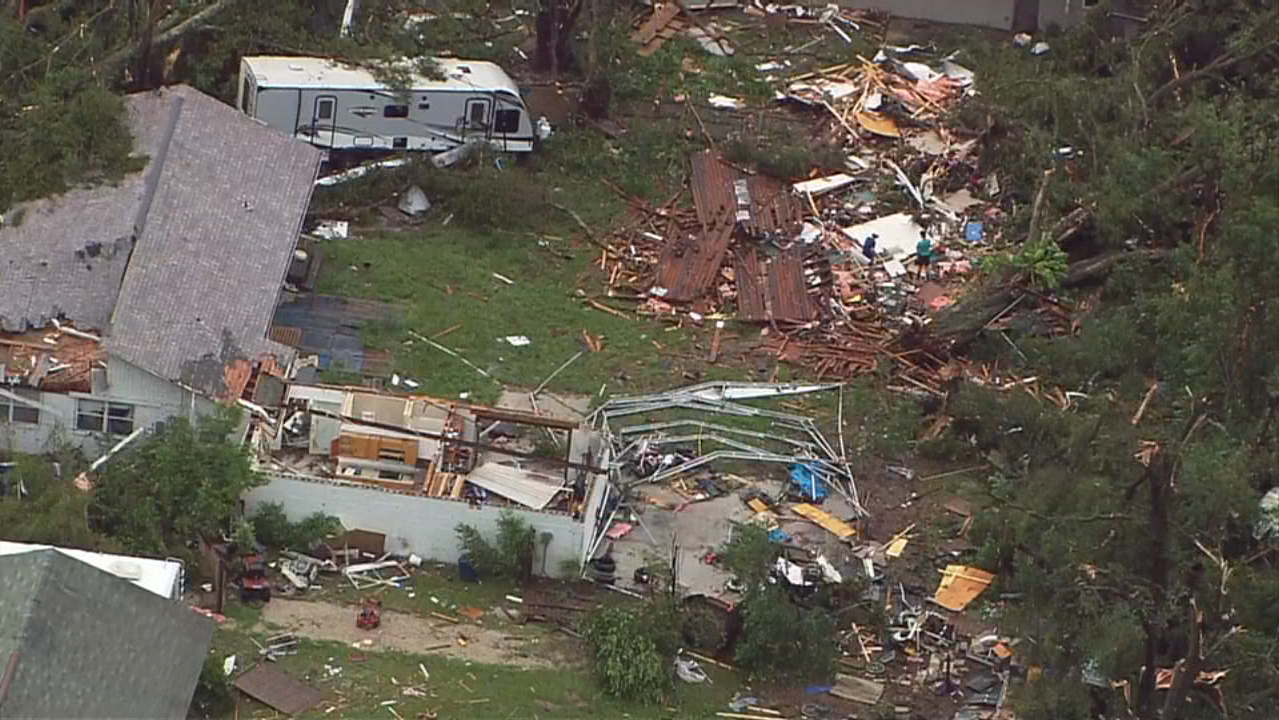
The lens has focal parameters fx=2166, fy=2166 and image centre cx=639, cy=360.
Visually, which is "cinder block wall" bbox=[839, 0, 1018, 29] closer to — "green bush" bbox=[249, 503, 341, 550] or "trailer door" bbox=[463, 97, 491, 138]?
"trailer door" bbox=[463, 97, 491, 138]

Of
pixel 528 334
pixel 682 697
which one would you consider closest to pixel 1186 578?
pixel 682 697

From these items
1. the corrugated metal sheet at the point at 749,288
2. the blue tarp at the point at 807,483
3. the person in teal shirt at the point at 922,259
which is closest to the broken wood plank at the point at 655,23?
the corrugated metal sheet at the point at 749,288

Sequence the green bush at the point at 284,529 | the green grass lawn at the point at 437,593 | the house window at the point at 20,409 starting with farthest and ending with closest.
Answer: the house window at the point at 20,409, the green bush at the point at 284,529, the green grass lawn at the point at 437,593

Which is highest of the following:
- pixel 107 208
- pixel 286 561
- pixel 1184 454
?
pixel 1184 454

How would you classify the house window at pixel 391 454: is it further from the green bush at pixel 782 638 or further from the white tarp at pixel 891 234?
the white tarp at pixel 891 234

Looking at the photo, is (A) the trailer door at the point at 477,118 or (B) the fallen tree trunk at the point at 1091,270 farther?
(A) the trailer door at the point at 477,118

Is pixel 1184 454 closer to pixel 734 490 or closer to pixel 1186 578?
pixel 1186 578

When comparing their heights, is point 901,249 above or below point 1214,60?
below
